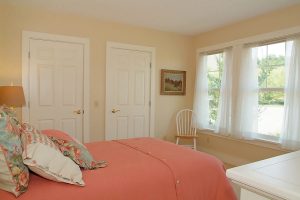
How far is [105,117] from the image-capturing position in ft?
12.7

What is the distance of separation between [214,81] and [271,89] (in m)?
1.13

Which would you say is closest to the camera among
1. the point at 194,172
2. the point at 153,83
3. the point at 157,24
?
the point at 194,172

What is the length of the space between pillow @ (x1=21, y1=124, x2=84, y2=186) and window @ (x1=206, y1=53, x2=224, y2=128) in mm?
3338

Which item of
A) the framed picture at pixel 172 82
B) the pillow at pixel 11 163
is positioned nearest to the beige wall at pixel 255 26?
the framed picture at pixel 172 82

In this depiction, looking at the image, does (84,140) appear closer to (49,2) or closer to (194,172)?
(49,2)

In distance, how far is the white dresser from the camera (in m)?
0.56

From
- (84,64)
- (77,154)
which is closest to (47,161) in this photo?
(77,154)

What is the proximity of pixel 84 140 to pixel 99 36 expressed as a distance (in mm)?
1715

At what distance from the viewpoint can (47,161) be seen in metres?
1.35

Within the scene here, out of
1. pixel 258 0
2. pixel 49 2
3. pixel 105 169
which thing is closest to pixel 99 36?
pixel 49 2

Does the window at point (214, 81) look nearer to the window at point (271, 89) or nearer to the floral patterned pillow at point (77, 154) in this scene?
the window at point (271, 89)

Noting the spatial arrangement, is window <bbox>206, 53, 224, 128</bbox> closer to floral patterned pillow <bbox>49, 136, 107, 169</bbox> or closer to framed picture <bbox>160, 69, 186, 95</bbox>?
framed picture <bbox>160, 69, 186, 95</bbox>

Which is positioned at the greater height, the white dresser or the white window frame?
the white window frame

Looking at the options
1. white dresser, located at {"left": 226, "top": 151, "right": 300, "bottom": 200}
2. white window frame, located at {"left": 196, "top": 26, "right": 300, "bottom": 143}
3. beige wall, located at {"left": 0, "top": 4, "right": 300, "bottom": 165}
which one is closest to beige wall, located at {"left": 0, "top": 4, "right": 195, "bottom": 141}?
beige wall, located at {"left": 0, "top": 4, "right": 300, "bottom": 165}
